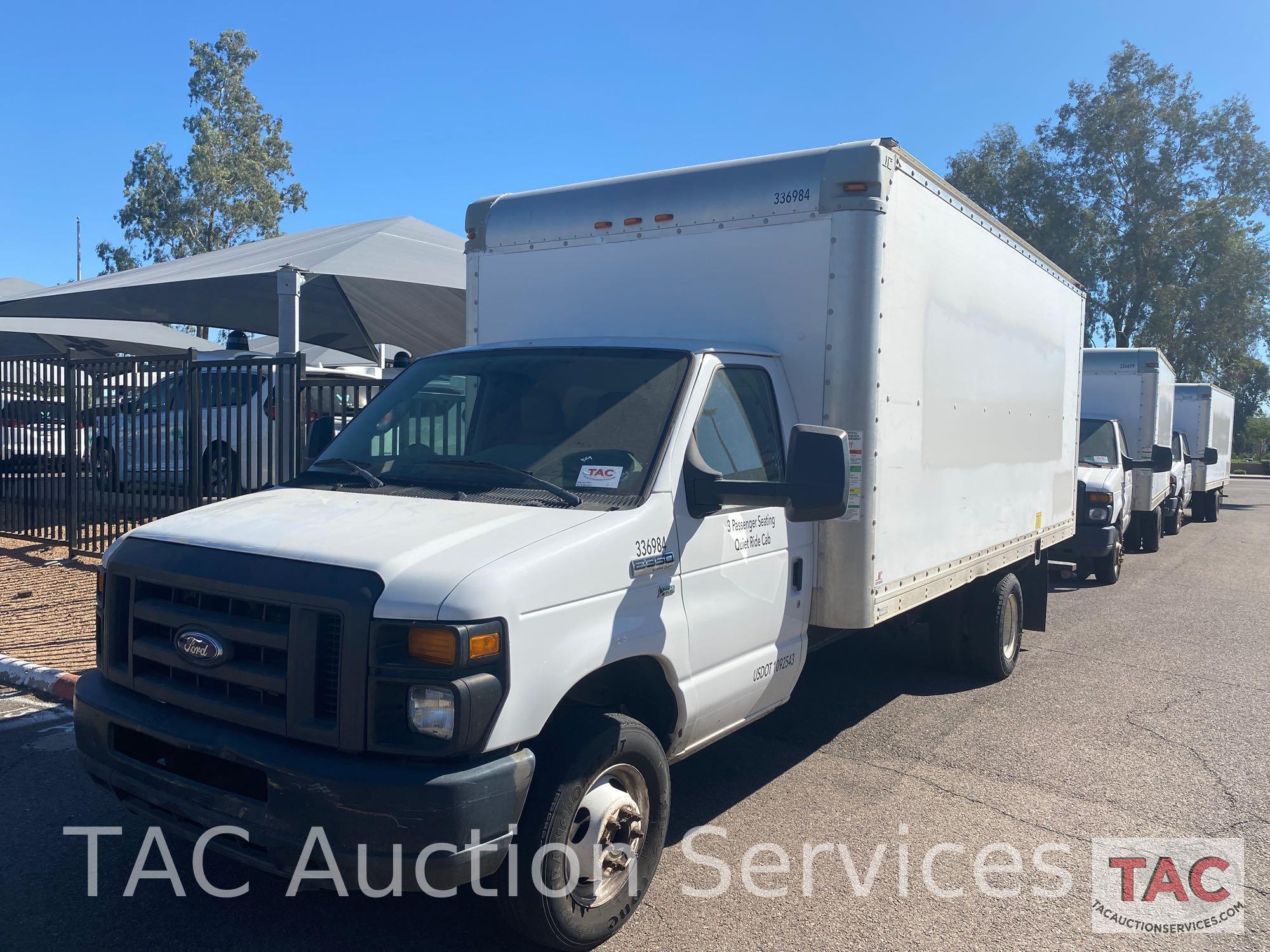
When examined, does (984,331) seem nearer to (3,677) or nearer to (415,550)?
(415,550)

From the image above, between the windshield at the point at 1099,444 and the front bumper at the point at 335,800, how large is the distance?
37.6 feet

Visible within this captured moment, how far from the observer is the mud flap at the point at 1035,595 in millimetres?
8031

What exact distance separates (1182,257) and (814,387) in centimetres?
3598

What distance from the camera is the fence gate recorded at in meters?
9.04

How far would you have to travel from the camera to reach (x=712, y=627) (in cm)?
392

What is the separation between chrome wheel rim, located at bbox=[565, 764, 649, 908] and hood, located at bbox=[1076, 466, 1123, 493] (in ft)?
30.5

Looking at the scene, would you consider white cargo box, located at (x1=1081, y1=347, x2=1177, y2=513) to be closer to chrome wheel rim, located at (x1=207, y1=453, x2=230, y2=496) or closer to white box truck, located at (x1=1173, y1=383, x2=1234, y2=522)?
white box truck, located at (x1=1173, y1=383, x2=1234, y2=522)

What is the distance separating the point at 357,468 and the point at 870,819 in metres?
2.88

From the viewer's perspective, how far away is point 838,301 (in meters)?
4.59

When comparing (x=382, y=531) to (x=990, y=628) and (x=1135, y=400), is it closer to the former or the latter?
(x=990, y=628)

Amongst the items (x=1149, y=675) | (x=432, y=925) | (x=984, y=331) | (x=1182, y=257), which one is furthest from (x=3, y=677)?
(x=1182, y=257)

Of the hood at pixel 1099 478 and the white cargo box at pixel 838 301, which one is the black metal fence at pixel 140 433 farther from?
the hood at pixel 1099 478

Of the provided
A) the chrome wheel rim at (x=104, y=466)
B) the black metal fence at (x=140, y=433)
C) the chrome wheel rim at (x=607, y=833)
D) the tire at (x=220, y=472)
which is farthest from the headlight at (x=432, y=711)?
the chrome wheel rim at (x=104, y=466)

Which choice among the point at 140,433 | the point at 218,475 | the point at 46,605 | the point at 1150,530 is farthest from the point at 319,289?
the point at 1150,530
